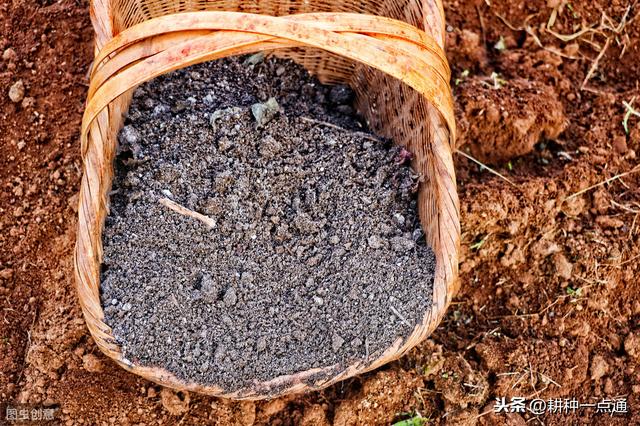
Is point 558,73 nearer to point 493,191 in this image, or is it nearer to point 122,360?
point 493,191

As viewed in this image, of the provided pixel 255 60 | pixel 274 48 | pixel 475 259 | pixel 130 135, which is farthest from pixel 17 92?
pixel 475 259

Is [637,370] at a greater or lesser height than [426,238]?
lesser

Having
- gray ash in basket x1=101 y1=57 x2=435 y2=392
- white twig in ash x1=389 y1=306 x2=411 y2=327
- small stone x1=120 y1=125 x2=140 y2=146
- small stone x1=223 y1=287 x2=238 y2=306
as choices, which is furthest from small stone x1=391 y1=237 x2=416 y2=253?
small stone x1=120 y1=125 x2=140 y2=146

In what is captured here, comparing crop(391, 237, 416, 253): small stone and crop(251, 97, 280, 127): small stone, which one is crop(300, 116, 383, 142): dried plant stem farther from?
crop(391, 237, 416, 253): small stone

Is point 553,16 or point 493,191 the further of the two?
point 553,16

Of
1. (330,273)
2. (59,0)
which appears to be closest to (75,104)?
(59,0)

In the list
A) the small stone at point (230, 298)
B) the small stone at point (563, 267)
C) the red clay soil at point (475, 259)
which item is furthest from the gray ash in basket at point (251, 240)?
the small stone at point (563, 267)
